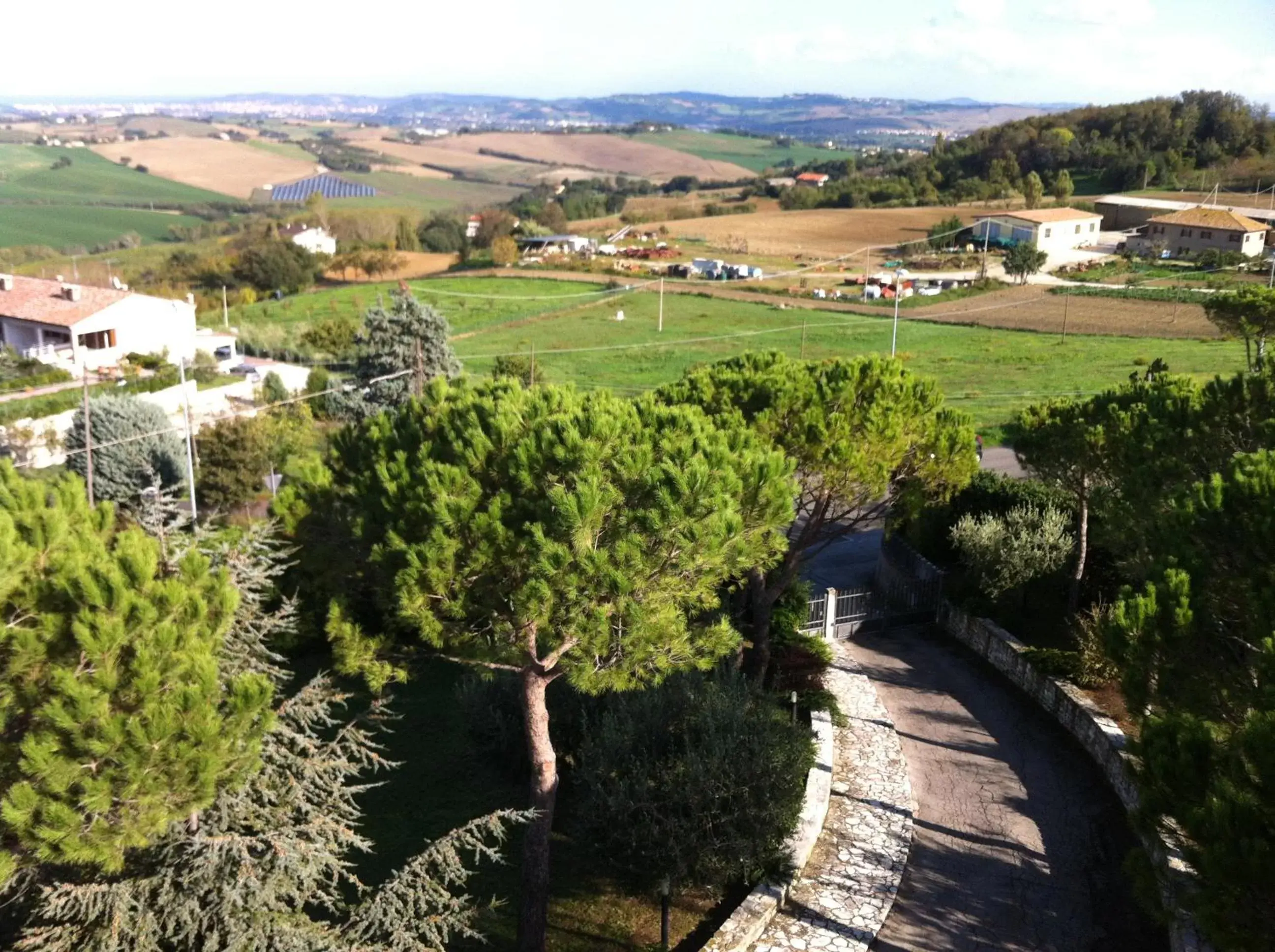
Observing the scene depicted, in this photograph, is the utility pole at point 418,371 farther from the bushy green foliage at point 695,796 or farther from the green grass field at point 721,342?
the bushy green foliage at point 695,796

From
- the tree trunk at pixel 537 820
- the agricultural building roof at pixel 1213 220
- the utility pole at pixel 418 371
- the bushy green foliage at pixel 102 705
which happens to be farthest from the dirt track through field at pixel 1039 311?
the bushy green foliage at pixel 102 705

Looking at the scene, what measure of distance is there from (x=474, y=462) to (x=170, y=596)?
125 inches

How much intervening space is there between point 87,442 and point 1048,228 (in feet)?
218

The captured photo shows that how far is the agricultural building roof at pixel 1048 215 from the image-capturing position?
71938 mm

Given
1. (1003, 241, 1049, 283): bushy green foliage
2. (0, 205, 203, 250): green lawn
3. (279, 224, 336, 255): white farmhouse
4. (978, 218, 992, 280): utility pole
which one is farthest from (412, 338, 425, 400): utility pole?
(0, 205, 203, 250): green lawn

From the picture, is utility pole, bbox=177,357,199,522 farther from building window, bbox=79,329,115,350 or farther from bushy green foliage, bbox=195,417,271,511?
building window, bbox=79,329,115,350

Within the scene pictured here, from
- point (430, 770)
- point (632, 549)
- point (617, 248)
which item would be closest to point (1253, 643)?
point (632, 549)

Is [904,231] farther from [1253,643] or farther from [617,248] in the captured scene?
[1253,643]

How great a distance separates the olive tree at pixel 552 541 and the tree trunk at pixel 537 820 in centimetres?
2

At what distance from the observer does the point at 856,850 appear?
36.4 ft

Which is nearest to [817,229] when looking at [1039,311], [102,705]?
[1039,311]

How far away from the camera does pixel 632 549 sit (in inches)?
353

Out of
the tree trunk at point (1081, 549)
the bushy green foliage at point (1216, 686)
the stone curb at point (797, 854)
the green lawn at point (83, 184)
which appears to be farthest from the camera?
the green lawn at point (83, 184)

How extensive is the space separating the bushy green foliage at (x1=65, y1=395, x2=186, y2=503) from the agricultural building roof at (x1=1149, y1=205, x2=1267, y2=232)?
63.3 meters
